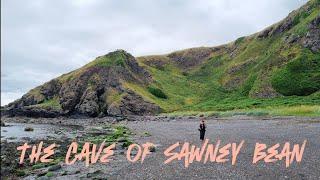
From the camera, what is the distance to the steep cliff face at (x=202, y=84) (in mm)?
133375

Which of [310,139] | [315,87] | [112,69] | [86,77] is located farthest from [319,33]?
[310,139]

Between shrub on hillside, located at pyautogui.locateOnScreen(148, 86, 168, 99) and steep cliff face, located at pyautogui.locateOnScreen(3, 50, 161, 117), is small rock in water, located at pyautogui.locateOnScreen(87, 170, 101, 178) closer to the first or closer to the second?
steep cliff face, located at pyautogui.locateOnScreen(3, 50, 161, 117)

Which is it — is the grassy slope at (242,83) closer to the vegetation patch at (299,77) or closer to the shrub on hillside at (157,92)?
the vegetation patch at (299,77)

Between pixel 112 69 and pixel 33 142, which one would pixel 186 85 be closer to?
pixel 112 69

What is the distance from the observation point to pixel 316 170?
26.0 meters

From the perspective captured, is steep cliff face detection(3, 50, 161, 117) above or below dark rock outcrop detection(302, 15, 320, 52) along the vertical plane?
below

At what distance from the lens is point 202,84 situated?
635 ft

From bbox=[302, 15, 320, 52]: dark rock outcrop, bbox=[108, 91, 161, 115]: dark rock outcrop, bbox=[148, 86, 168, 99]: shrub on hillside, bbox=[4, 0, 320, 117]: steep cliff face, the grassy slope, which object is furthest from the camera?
bbox=[148, 86, 168, 99]: shrub on hillside

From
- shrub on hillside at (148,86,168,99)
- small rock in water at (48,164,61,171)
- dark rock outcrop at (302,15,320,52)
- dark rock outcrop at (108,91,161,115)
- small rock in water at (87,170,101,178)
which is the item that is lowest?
small rock in water at (87,170,101,178)

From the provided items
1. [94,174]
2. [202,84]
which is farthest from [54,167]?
[202,84]

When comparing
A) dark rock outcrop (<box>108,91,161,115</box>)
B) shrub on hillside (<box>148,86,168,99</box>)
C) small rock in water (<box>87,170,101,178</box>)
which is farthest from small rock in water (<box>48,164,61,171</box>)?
shrub on hillside (<box>148,86,168,99</box>)

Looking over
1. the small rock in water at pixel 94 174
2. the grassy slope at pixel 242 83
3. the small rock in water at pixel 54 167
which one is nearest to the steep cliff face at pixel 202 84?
the grassy slope at pixel 242 83

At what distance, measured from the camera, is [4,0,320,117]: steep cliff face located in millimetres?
133375

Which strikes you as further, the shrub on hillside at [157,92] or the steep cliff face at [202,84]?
the shrub on hillside at [157,92]
